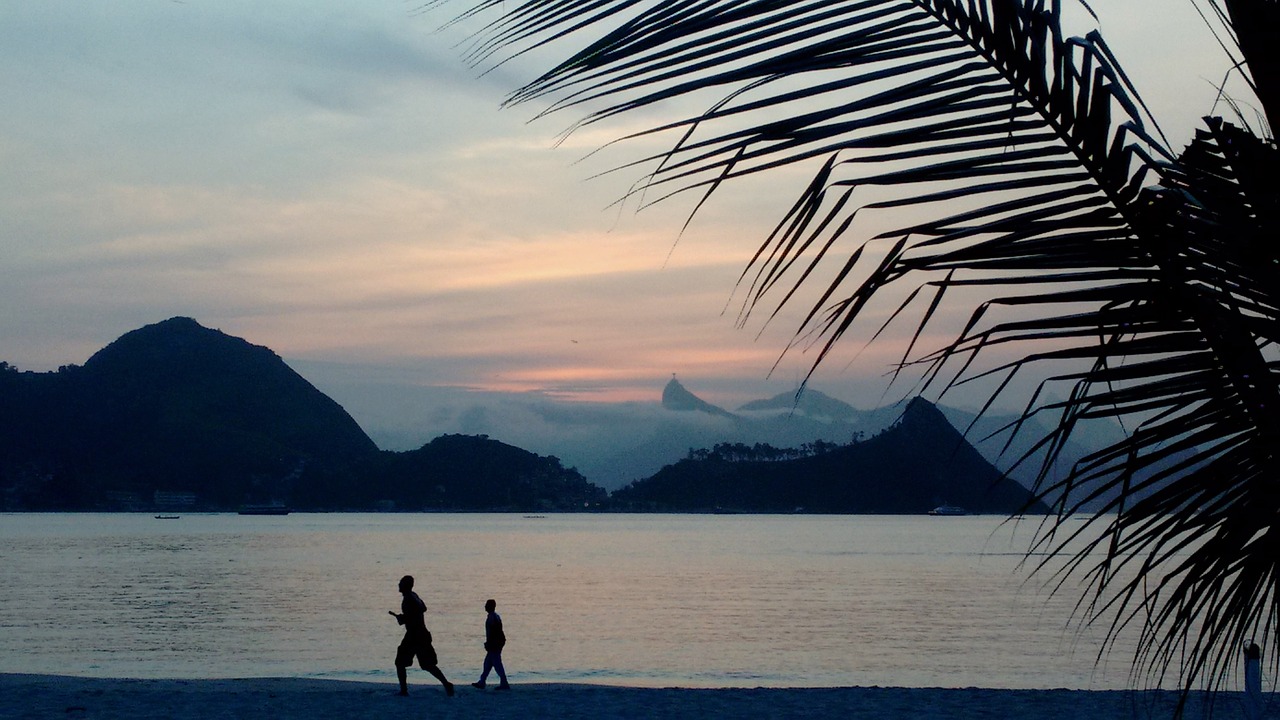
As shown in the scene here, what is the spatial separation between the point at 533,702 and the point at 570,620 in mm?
29845

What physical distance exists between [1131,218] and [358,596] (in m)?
62.9

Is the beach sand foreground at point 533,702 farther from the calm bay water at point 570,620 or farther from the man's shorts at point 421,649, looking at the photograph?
the calm bay water at point 570,620

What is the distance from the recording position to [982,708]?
2102 centimetres

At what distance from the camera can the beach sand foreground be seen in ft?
59.2

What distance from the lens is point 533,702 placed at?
1972 centimetres

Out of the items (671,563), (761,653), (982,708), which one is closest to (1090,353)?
(982,708)

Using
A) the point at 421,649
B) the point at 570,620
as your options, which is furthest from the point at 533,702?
the point at 570,620

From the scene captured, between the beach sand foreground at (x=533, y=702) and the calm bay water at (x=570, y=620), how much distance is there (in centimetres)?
599

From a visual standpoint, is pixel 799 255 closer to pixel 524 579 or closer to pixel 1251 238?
pixel 1251 238

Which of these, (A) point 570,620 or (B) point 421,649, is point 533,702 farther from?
(A) point 570,620

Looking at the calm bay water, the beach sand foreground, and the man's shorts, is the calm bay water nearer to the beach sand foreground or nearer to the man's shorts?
the beach sand foreground

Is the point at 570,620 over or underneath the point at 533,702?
underneath

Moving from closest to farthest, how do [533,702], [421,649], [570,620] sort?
[421,649]
[533,702]
[570,620]

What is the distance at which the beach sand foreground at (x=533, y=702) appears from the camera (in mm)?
18031
